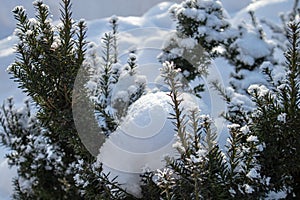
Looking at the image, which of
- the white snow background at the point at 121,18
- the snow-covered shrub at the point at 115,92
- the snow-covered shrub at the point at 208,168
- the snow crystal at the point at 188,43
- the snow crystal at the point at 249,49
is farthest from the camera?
the white snow background at the point at 121,18

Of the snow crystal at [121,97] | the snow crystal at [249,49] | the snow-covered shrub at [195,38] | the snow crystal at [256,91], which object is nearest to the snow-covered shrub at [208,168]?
the snow crystal at [256,91]

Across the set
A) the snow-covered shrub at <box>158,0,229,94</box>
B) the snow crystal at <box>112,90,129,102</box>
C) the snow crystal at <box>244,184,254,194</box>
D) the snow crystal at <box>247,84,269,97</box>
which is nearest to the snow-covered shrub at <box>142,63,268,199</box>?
the snow crystal at <box>244,184,254,194</box>

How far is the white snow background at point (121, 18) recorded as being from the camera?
2541 millimetres

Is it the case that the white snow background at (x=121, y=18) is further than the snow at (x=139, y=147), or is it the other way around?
the white snow background at (x=121, y=18)

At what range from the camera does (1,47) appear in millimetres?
2715

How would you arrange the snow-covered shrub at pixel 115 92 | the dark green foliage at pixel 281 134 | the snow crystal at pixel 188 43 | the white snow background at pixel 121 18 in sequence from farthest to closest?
the white snow background at pixel 121 18 → the snow crystal at pixel 188 43 → the snow-covered shrub at pixel 115 92 → the dark green foliage at pixel 281 134

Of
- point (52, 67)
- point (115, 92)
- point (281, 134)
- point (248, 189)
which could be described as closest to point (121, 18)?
point (115, 92)

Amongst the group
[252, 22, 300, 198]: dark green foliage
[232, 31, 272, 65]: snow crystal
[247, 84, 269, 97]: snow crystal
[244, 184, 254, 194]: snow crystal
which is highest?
[232, 31, 272, 65]: snow crystal

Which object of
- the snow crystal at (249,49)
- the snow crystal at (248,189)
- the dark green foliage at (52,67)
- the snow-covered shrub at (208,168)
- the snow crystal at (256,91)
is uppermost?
the snow crystal at (249,49)

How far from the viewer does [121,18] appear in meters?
3.08

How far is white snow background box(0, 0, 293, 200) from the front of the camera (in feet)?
8.34

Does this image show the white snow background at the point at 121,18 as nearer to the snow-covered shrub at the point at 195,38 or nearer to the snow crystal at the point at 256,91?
the snow-covered shrub at the point at 195,38

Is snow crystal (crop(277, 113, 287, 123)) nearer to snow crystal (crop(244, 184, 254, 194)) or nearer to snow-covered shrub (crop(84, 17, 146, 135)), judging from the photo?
snow crystal (crop(244, 184, 254, 194))

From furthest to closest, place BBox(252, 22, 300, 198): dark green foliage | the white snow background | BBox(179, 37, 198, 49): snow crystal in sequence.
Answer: the white snow background
BBox(179, 37, 198, 49): snow crystal
BBox(252, 22, 300, 198): dark green foliage
